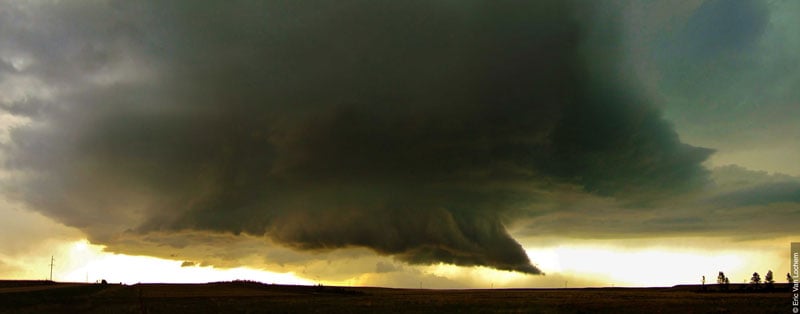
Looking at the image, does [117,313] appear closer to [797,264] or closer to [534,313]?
[534,313]

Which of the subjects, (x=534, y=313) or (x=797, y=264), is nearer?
(x=797, y=264)

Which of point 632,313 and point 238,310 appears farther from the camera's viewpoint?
point 238,310

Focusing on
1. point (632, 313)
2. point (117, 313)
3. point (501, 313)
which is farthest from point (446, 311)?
point (117, 313)

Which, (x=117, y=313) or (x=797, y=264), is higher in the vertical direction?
(x=797, y=264)

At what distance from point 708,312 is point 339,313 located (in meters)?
44.8

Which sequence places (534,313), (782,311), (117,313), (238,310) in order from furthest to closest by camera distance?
(238,310), (117,313), (534,313), (782,311)

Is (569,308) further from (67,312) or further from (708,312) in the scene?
(67,312)

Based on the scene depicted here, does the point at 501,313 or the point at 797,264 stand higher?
the point at 797,264

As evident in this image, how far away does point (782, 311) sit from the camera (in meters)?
71.6

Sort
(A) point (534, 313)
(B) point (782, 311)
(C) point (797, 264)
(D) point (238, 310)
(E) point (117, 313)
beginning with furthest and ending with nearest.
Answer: (D) point (238, 310)
(E) point (117, 313)
(A) point (534, 313)
(B) point (782, 311)
(C) point (797, 264)

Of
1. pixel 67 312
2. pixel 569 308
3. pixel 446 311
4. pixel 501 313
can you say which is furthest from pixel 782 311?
pixel 67 312

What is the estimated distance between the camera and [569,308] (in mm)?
87312

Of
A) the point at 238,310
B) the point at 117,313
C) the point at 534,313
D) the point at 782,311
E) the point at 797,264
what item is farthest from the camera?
the point at 238,310

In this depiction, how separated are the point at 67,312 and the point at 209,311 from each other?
Result: 1955 cm
